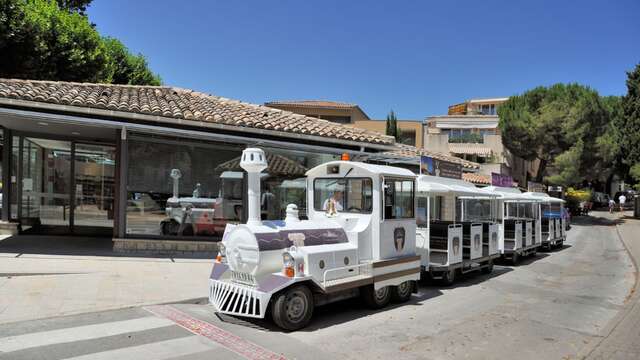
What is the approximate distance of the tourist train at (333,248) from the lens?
6.44 m

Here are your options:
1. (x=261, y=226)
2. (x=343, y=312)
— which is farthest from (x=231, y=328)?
(x=343, y=312)

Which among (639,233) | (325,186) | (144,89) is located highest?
(144,89)

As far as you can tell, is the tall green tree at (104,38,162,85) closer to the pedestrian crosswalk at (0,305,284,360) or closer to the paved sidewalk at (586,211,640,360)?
the pedestrian crosswalk at (0,305,284,360)

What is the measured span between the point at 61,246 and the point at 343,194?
25.3 feet

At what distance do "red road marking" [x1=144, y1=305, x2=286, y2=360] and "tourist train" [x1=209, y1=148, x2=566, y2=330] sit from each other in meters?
0.40

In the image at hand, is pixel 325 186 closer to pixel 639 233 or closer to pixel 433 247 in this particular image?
pixel 433 247

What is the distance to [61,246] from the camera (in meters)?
11.5

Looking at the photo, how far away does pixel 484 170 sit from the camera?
3497 cm

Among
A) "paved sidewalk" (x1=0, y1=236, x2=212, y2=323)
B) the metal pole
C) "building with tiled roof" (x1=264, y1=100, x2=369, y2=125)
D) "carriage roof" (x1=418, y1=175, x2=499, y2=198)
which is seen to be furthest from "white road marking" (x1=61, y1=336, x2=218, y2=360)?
"building with tiled roof" (x1=264, y1=100, x2=369, y2=125)

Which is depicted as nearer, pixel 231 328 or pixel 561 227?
pixel 231 328

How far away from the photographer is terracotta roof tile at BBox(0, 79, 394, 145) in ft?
34.1

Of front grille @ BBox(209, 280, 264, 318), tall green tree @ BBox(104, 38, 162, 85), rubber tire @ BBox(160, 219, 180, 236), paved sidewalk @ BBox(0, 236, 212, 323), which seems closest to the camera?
front grille @ BBox(209, 280, 264, 318)

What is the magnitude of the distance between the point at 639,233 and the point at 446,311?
23092 mm

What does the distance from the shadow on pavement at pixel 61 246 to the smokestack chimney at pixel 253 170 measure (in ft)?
17.2
